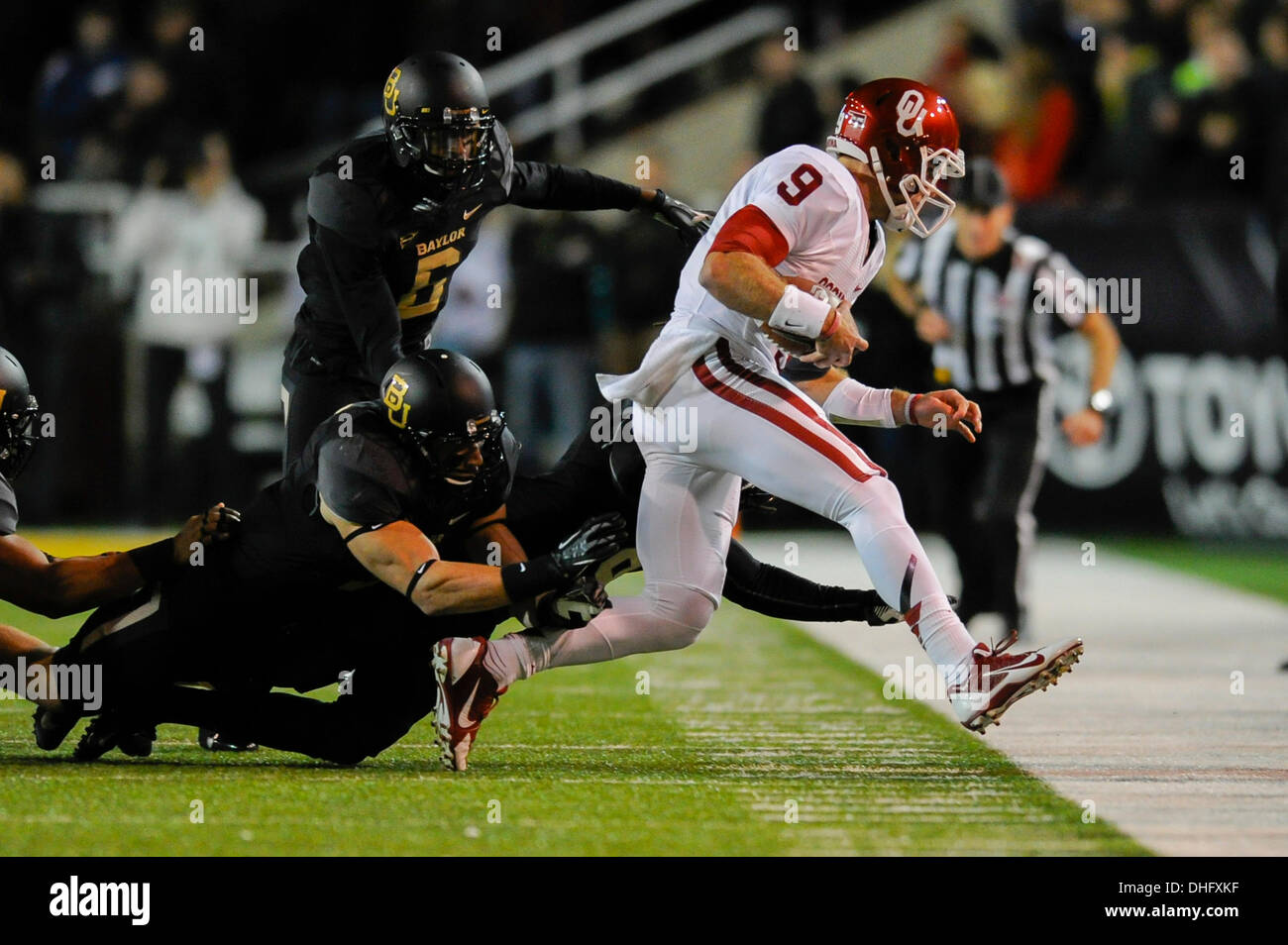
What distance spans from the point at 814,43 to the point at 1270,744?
33.4 feet

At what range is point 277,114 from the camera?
1514 centimetres

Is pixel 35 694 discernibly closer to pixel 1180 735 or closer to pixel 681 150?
pixel 1180 735

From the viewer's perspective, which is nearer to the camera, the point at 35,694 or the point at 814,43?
the point at 35,694

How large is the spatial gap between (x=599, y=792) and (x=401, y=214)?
1903 millimetres

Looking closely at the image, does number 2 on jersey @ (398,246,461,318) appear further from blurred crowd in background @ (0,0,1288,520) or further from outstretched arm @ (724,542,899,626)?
blurred crowd in background @ (0,0,1288,520)

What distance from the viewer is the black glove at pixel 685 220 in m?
5.97

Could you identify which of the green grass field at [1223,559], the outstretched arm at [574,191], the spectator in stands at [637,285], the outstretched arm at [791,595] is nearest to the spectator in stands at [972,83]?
the spectator in stands at [637,285]

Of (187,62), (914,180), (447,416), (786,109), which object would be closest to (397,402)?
(447,416)

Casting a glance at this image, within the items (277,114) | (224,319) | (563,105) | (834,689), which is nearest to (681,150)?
(563,105)

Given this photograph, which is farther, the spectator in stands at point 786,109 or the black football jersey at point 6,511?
the spectator in stands at point 786,109

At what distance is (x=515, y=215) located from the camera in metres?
13.0

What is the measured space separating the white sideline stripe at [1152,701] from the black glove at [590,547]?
4.25ft

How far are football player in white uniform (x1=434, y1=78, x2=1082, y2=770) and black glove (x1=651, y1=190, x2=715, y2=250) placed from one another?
1.14 feet

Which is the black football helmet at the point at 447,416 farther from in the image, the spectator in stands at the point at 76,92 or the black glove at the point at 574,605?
the spectator in stands at the point at 76,92
